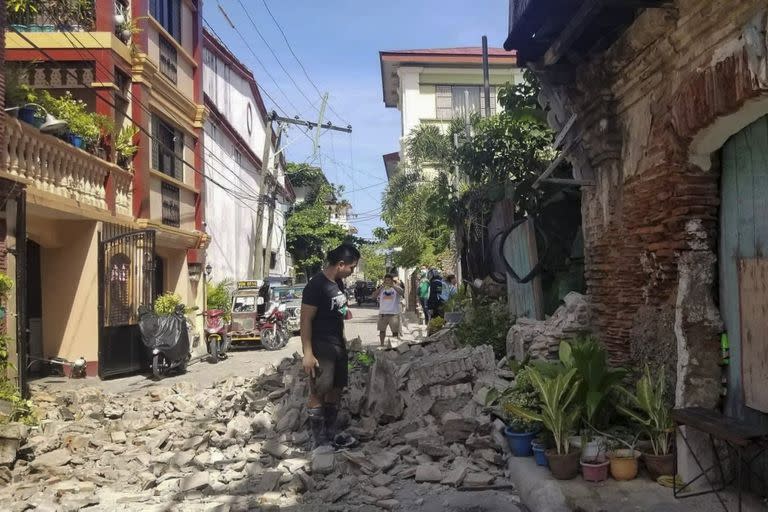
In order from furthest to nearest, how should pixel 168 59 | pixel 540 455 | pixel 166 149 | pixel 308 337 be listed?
pixel 168 59, pixel 166 149, pixel 308 337, pixel 540 455

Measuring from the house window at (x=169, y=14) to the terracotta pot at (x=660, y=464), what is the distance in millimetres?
13585

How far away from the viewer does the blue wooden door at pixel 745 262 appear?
3.89m

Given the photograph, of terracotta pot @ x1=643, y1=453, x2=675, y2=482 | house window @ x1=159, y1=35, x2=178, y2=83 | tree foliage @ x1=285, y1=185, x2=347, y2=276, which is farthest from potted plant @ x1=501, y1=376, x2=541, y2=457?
tree foliage @ x1=285, y1=185, x2=347, y2=276

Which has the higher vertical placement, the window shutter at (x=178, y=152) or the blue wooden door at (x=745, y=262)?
the window shutter at (x=178, y=152)

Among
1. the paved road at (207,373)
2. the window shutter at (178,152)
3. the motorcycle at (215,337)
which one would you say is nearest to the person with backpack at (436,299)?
the paved road at (207,373)

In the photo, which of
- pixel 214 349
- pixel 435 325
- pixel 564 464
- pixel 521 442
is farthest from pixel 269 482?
pixel 214 349

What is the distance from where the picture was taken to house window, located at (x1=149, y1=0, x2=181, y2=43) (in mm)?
14430

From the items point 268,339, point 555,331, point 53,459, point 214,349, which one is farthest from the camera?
point 268,339

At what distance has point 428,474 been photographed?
507 centimetres

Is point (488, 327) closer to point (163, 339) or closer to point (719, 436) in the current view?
point (719, 436)

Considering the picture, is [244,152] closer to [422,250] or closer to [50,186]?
[422,250]

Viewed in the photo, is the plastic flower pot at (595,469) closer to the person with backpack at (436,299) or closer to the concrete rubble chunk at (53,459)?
the concrete rubble chunk at (53,459)

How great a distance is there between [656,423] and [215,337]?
11.3 meters

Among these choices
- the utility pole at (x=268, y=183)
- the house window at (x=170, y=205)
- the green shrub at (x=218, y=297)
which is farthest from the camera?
the utility pole at (x=268, y=183)
